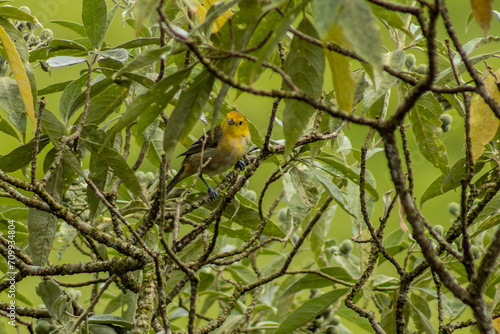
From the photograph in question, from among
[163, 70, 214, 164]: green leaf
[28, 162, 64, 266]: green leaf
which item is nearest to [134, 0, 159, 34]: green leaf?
[163, 70, 214, 164]: green leaf

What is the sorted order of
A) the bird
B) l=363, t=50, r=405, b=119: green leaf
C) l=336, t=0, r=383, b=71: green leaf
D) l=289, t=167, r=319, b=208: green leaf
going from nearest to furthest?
l=336, t=0, r=383, b=71: green leaf → l=363, t=50, r=405, b=119: green leaf → l=289, t=167, r=319, b=208: green leaf → the bird

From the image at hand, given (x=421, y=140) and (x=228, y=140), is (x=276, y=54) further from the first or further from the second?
(x=228, y=140)

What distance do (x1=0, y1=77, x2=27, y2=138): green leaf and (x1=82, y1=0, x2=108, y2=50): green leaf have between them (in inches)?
11.5

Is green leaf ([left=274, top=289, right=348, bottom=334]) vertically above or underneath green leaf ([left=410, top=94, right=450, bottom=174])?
underneath

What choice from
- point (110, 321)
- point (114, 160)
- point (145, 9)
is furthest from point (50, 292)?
point (145, 9)

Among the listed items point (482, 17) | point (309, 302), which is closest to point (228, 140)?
point (309, 302)

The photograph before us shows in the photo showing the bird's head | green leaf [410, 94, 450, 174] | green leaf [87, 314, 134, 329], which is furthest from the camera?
the bird's head

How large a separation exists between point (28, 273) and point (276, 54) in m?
0.94

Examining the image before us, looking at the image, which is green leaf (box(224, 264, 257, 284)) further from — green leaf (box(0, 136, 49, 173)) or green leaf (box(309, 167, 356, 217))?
green leaf (box(0, 136, 49, 173))

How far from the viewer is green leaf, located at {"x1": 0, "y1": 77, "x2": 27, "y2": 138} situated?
51.3 inches

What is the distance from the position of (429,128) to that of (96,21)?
104 cm

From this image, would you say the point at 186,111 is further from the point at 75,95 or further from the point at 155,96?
the point at 75,95

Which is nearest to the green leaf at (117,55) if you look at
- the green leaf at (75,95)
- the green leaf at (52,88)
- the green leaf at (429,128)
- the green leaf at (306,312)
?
the green leaf at (75,95)

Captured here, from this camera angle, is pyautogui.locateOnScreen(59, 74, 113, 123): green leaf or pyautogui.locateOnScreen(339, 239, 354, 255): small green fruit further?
pyautogui.locateOnScreen(339, 239, 354, 255): small green fruit
